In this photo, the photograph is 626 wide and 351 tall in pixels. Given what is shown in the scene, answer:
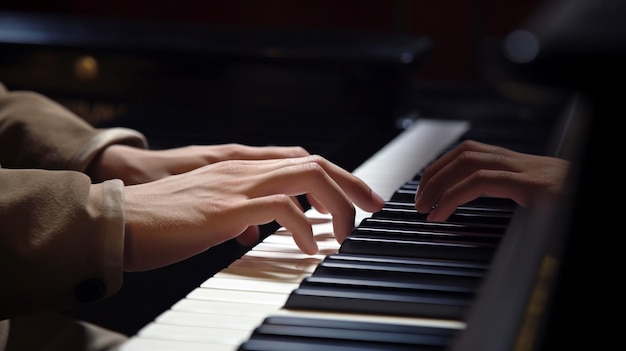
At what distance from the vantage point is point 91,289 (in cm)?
102

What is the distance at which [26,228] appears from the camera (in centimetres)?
101

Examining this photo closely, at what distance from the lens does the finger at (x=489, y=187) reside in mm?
1127

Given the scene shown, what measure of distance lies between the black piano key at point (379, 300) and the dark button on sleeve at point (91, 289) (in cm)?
23

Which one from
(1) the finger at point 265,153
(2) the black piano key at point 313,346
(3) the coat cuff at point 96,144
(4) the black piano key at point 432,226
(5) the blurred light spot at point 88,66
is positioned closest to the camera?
(2) the black piano key at point 313,346

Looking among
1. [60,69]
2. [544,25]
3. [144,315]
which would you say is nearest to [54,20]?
[60,69]

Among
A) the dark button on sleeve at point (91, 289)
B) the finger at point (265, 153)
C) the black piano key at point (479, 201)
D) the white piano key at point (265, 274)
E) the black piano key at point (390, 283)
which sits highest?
the black piano key at point (479, 201)

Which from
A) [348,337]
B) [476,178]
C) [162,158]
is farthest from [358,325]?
[162,158]

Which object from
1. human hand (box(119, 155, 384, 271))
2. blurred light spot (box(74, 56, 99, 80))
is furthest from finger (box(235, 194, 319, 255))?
blurred light spot (box(74, 56, 99, 80))

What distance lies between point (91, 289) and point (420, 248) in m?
0.36

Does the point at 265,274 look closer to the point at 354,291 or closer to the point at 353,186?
the point at 354,291

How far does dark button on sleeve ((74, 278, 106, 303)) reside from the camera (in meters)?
1.02

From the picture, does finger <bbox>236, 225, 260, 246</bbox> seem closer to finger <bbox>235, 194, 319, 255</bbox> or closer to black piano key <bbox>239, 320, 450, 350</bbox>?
finger <bbox>235, 194, 319, 255</bbox>

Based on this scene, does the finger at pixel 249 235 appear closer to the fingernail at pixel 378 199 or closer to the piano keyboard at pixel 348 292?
the piano keyboard at pixel 348 292

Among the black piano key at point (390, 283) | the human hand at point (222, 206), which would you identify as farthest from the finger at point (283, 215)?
the black piano key at point (390, 283)
